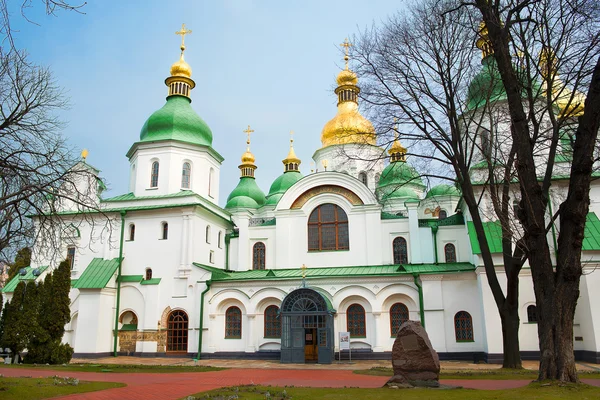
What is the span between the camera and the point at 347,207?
26531 millimetres

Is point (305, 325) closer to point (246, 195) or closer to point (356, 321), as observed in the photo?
point (356, 321)

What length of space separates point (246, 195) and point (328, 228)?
14.5 metres

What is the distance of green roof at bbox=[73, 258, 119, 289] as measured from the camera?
2448cm

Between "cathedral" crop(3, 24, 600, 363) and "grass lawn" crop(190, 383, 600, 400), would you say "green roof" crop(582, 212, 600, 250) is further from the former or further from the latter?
"grass lawn" crop(190, 383, 600, 400)

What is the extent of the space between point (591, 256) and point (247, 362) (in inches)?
592

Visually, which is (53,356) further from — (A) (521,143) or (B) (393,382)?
(A) (521,143)

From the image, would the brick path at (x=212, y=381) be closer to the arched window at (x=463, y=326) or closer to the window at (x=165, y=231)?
the arched window at (x=463, y=326)

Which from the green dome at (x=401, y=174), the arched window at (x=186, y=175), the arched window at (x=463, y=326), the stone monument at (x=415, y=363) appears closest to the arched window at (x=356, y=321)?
the arched window at (x=463, y=326)

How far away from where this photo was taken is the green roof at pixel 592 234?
2045 centimetres

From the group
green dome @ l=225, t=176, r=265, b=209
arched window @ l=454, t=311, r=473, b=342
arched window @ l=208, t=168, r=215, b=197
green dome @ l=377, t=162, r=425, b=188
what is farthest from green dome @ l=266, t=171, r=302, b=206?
arched window @ l=454, t=311, r=473, b=342

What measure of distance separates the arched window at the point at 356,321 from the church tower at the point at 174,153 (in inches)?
426

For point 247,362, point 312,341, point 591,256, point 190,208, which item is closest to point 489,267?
point 591,256

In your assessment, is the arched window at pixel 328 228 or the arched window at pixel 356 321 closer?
the arched window at pixel 356 321

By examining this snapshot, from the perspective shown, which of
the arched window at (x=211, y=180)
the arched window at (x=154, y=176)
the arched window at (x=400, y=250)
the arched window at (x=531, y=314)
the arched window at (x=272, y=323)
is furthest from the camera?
the arched window at (x=211, y=180)
